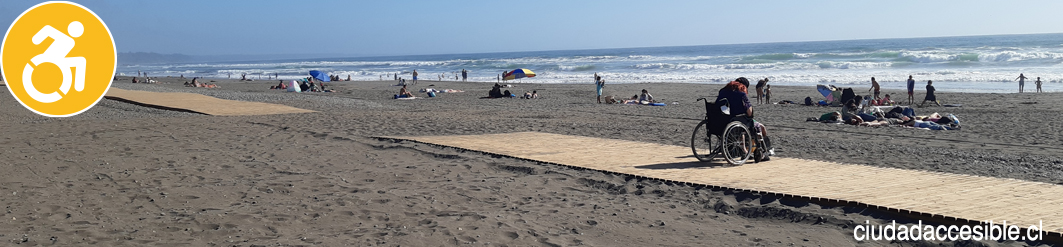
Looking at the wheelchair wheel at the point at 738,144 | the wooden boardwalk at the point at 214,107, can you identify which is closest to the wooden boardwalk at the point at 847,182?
the wheelchair wheel at the point at 738,144

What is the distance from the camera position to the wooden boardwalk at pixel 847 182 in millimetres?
5426

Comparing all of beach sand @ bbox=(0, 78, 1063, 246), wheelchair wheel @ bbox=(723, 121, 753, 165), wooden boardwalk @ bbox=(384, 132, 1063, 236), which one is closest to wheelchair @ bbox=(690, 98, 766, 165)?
wheelchair wheel @ bbox=(723, 121, 753, 165)

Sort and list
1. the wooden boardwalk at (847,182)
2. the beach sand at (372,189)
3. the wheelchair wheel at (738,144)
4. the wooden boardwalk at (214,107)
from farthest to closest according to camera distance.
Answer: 1. the wooden boardwalk at (214,107)
2. the wheelchair wheel at (738,144)
3. the wooden boardwalk at (847,182)
4. the beach sand at (372,189)

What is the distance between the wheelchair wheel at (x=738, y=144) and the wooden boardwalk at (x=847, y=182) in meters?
0.11

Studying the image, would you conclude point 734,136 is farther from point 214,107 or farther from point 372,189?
point 214,107

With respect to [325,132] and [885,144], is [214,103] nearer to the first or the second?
[325,132]

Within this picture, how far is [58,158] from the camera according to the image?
27.8 feet

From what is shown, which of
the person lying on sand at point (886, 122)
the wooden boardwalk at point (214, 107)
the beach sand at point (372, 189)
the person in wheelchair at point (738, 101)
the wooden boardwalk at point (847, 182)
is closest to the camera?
the beach sand at point (372, 189)

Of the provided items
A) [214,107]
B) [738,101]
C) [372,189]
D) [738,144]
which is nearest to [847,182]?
[738,144]

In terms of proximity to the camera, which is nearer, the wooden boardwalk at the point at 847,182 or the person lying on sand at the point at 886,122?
the wooden boardwalk at the point at 847,182

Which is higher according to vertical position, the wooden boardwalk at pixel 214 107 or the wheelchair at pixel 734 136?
the wheelchair at pixel 734 136

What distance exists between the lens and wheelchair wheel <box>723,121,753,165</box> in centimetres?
781

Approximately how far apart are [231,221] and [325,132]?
6430 mm

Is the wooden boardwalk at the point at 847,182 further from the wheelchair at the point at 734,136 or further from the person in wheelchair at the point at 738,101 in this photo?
the person in wheelchair at the point at 738,101
